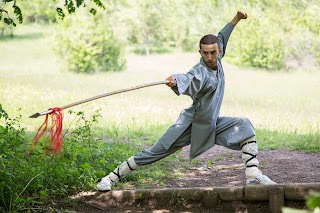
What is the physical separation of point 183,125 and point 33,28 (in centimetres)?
3089

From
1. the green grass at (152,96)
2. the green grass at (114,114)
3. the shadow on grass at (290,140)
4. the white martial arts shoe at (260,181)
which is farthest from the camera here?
the green grass at (152,96)

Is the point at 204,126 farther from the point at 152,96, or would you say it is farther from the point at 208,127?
the point at 152,96

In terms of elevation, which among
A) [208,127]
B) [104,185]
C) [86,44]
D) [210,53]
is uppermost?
[210,53]

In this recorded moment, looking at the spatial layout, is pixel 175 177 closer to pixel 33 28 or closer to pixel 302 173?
pixel 302 173

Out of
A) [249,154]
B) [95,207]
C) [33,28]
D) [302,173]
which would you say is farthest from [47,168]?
[33,28]

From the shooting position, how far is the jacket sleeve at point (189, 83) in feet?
17.6

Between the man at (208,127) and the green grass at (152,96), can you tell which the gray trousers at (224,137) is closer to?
the man at (208,127)

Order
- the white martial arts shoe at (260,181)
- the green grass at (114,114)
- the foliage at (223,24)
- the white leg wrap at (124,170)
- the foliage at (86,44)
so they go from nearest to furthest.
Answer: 1. the white martial arts shoe at (260,181)
2. the green grass at (114,114)
3. the white leg wrap at (124,170)
4. the foliage at (86,44)
5. the foliage at (223,24)

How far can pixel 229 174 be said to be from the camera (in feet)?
23.8

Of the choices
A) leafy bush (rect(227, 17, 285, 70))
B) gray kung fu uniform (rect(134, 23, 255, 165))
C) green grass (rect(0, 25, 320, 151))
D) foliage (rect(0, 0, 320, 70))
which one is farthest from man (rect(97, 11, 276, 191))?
leafy bush (rect(227, 17, 285, 70))

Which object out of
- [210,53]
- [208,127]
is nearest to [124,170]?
[208,127]

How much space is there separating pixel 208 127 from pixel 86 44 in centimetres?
1633

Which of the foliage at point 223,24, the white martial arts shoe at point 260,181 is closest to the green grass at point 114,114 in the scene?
the foliage at point 223,24

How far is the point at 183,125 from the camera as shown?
19.7 feet
